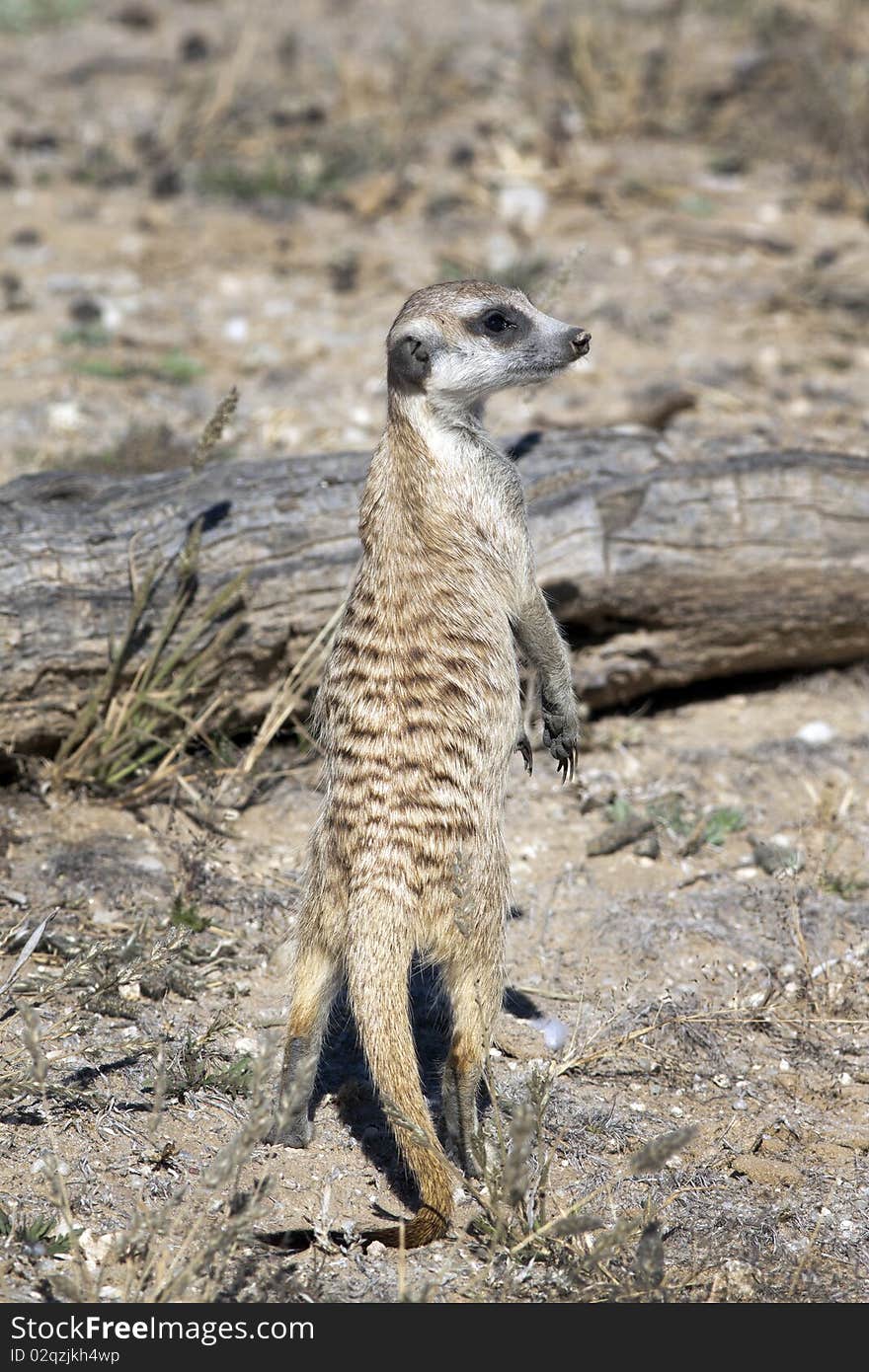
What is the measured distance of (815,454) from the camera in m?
5.09

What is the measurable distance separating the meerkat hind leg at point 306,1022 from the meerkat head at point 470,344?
1.44m

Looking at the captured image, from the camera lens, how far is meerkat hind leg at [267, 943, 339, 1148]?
Result: 3.23 metres

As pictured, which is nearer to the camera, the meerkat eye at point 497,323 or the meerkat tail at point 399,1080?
the meerkat tail at point 399,1080

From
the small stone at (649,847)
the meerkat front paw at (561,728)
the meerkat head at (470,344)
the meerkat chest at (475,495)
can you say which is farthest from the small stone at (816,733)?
the meerkat head at (470,344)

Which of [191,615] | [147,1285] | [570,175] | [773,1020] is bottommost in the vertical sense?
[773,1020]

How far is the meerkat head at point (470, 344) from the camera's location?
3.47 m

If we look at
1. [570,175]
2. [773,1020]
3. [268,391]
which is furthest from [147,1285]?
[570,175]

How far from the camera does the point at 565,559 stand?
4.73m

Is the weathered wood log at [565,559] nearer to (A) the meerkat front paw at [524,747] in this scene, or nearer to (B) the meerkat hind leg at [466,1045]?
(A) the meerkat front paw at [524,747]

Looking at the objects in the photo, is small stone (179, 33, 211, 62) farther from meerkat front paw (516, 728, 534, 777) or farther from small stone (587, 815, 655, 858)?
meerkat front paw (516, 728, 534, 777)

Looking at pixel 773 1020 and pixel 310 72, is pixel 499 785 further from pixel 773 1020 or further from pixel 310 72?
pixel 310 72

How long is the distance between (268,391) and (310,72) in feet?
13.0

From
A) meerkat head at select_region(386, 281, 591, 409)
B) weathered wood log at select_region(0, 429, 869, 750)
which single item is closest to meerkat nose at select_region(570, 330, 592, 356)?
meerkat head at select_region(386, 281, 591, 409)

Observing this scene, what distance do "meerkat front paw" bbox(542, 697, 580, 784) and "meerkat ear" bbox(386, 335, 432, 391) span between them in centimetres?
91
